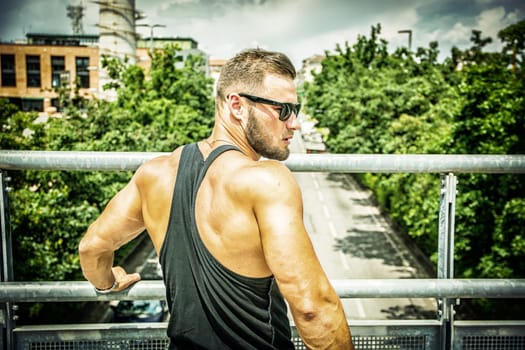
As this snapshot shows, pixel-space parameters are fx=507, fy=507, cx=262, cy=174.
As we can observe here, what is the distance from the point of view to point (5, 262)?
2279mm

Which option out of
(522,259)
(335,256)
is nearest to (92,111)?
(335,256)

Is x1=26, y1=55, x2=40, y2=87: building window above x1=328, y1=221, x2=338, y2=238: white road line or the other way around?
above

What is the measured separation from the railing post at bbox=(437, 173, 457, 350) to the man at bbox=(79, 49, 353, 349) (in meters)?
0.98

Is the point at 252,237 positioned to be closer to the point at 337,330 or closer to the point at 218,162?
the point at 218,162

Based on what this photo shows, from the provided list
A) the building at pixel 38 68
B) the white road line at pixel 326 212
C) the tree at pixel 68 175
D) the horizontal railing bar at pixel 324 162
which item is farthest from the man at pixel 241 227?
the building at pixel 38 68

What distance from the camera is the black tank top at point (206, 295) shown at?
1.56m

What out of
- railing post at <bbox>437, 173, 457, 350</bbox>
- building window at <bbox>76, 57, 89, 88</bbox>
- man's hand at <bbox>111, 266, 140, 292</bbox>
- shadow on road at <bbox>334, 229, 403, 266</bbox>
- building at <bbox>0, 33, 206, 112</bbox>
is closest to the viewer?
man's hand at <bbox>111, 266, 140, 292</bbox>

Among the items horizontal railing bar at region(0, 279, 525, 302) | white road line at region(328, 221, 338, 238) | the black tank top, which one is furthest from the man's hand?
white road line at region(328, 221, 338, 238)

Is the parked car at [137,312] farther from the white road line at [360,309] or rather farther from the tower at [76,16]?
the tower at [76,16]

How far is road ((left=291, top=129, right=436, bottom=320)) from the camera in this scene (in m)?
19.5

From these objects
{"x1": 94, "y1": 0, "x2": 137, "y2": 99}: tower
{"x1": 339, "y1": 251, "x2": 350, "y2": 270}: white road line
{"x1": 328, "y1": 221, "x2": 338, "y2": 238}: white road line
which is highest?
{"x1": 94, "y1": 0, "x2": 137, "y2": 99}: tower

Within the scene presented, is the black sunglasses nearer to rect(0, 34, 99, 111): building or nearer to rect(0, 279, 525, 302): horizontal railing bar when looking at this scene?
rect(0, 279, 525, 302): horizontal railing bar

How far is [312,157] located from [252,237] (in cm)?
83

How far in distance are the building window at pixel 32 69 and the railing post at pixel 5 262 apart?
230 feet
